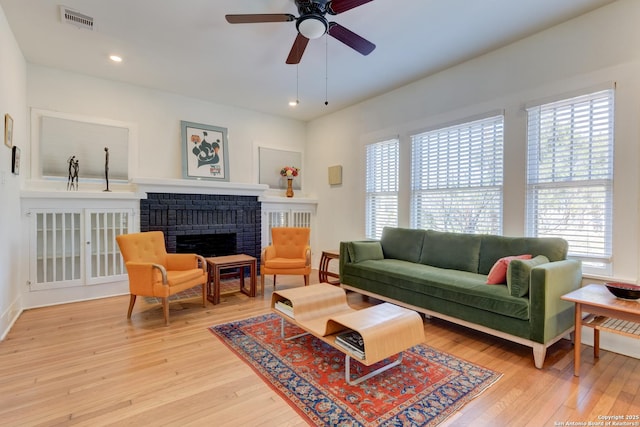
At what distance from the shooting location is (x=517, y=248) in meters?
3.04

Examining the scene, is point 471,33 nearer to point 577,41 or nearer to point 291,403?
point 577,41

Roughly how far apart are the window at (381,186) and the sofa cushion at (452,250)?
0.86 metres

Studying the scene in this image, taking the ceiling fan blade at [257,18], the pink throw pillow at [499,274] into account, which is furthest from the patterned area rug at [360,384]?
the ceiling fan blade at [257,18]

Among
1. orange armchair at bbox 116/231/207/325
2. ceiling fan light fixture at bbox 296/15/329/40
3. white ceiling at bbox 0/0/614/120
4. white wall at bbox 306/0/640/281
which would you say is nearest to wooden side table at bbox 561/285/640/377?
white wall at bbox 306/0/640/281

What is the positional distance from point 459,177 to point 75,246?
491cm

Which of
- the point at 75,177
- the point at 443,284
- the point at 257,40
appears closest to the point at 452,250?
the point at 443,284

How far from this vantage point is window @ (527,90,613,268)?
8.94ft

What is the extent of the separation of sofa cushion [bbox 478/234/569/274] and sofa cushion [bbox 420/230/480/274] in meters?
0.08

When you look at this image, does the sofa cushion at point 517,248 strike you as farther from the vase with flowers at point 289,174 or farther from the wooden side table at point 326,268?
the vase with flowers at point 289,174

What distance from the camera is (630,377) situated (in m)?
2.20

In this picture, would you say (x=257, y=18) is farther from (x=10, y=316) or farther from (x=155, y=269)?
(x=10, y=316)

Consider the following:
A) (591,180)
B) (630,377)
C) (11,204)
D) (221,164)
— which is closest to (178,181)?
(221,164)

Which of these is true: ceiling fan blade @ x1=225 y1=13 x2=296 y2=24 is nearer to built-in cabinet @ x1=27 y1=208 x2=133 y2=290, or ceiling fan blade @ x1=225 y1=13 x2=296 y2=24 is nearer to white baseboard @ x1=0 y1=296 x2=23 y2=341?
built-in cabinet @ x1=27 y1=208 x2=133 y2=290

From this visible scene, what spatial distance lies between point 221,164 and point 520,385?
4785 millimetres
